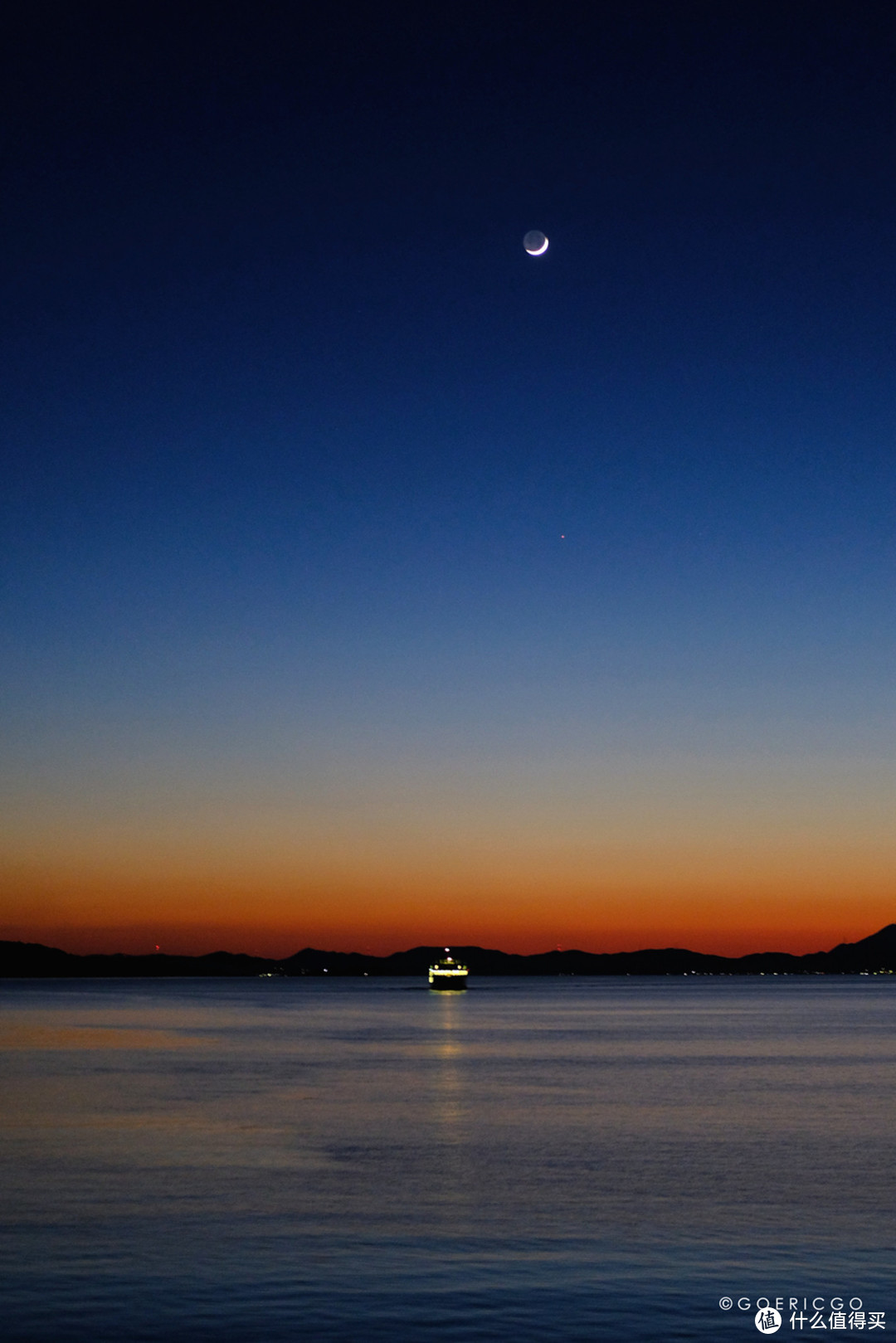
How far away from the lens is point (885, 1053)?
90938mm

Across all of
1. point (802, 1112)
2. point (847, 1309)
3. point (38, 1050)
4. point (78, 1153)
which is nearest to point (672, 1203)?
point (847, 1309)

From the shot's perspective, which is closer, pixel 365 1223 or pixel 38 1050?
pixel 365 1223

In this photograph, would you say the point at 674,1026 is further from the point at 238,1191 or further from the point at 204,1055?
the point at 238,1191

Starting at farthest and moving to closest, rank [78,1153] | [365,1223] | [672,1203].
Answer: [78,1153] → [672,1203] → [365,1223]

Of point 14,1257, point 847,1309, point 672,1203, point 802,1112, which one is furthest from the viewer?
point 802,1112

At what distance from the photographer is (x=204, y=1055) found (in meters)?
89.1

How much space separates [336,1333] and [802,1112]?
117ft

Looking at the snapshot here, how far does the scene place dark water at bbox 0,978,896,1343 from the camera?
24.0 metres

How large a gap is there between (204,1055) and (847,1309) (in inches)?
2752

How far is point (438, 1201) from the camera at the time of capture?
34500 mm

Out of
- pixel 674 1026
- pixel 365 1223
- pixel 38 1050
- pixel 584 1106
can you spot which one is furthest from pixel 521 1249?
pixel 674 1026

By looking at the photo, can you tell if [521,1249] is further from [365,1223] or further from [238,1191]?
[238,1191]

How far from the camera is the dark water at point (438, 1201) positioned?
2403 centimetres

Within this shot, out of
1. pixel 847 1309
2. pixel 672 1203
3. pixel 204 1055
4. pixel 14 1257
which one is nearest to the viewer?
pixel 847 1309
